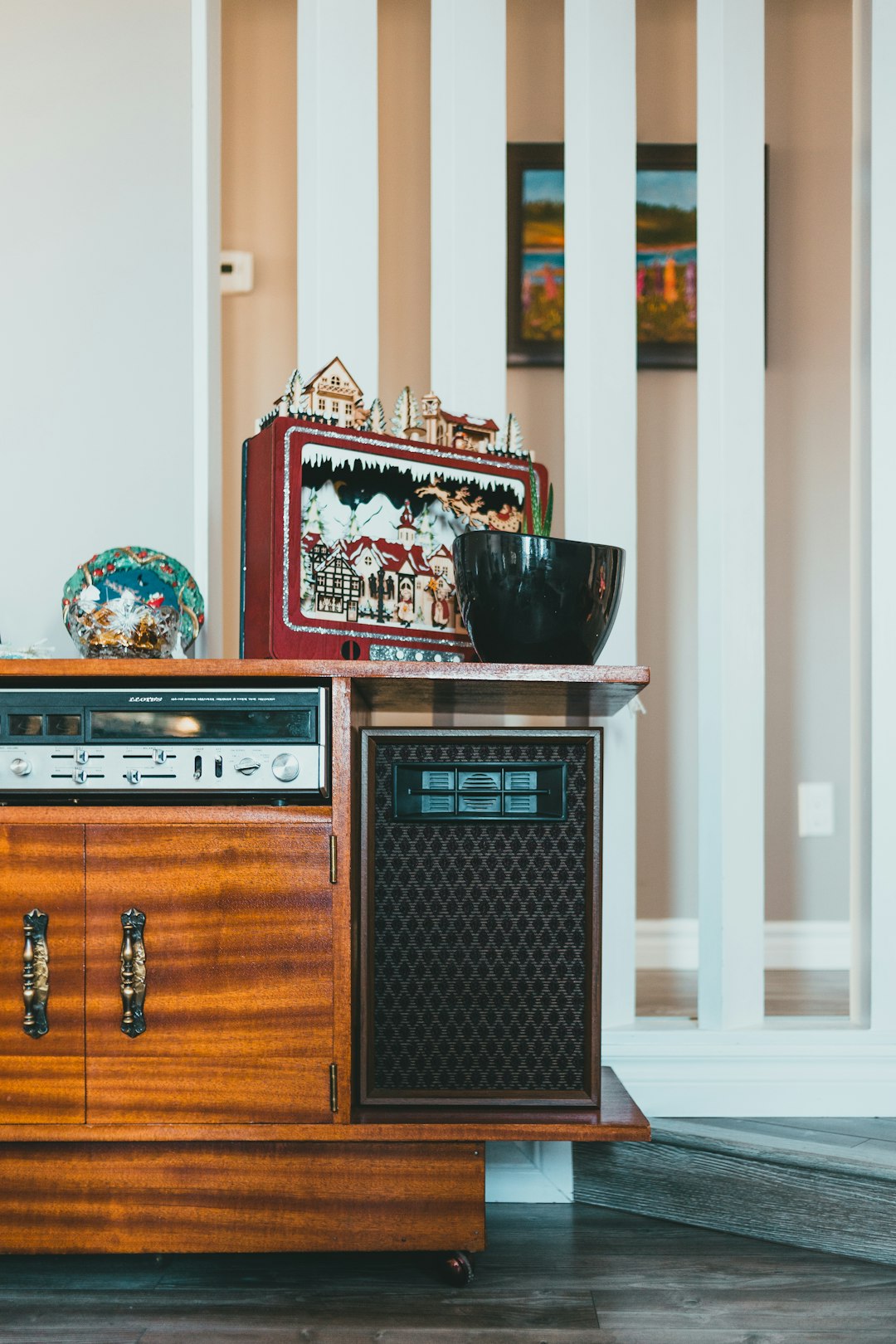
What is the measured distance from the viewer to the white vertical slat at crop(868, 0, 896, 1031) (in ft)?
5.57

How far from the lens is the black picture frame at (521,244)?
240 centimetres

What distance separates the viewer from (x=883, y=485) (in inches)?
67.5

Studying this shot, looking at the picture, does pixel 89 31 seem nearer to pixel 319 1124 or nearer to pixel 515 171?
pixel 515 171

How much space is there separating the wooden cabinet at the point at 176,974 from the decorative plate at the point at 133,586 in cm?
33

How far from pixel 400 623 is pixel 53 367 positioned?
0.78m

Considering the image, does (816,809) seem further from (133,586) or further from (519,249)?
(133,586)

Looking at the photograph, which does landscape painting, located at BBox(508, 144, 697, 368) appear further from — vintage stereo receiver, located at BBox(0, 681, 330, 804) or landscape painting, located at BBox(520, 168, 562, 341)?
vintage stereo receiver, located at BBox(0, 681, 330, 804)

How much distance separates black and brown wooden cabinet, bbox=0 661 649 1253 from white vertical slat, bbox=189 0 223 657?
0.53 meters

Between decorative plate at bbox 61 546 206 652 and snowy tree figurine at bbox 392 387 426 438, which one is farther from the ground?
snowy tree figurine at bbox 392 387 426 438

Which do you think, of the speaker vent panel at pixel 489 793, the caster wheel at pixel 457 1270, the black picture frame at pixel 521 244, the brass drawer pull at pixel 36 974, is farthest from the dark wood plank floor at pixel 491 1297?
the black picture frame at pixel 521 244

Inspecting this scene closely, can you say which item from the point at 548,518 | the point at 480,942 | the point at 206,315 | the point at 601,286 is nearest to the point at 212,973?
the point at 480,942

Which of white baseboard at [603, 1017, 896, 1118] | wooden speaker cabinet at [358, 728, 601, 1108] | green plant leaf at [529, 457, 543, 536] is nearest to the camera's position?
wooden speaker cabinet at [358, 728, 601, 1108]

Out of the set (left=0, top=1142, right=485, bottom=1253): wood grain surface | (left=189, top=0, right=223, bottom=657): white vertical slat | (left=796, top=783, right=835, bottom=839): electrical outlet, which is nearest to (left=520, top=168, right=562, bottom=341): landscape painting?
(left=189, top=0, right=223, bottom=657): white vertical slat

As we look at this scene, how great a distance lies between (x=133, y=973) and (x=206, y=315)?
3.38ft
